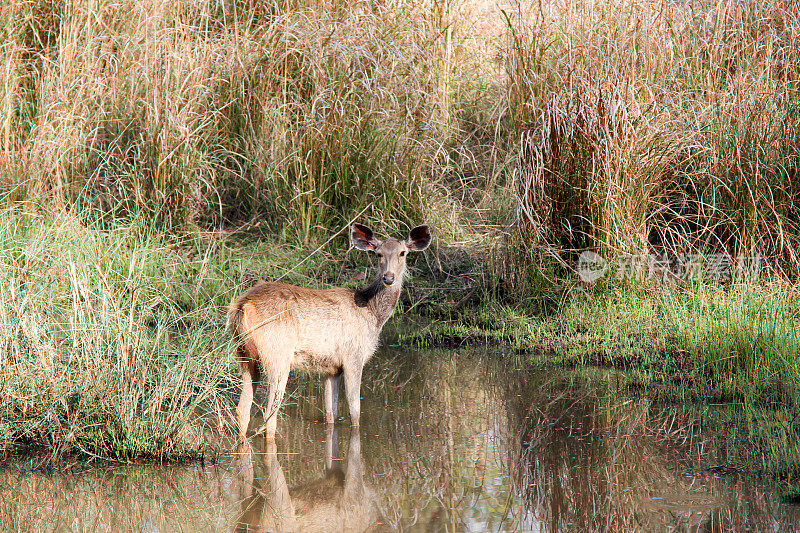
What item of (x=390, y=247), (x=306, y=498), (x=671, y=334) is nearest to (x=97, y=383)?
(x=306, y=498)

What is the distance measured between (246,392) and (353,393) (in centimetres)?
81

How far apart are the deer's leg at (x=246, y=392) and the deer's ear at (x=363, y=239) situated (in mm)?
1391

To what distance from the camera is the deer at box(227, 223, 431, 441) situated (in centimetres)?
631

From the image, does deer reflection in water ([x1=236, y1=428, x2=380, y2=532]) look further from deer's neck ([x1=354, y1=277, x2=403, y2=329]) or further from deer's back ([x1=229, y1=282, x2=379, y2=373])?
deer's neck ([x1=354, y1=277, x2=403, y2=329])

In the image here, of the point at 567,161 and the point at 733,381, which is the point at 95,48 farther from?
the point at 733,381

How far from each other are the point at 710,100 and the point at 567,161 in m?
1.85

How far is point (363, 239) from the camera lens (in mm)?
7379

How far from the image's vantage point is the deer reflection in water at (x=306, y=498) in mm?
4941

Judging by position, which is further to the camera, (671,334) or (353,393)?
(671,334)

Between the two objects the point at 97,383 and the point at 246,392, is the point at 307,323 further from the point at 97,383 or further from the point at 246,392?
the point at 97,383

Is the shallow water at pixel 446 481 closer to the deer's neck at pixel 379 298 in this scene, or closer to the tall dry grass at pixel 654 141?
the deer's neck at pixel 379 298

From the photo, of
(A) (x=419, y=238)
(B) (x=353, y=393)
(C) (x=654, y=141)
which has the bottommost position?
(B) (x=353, y=393)

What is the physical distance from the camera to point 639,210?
912 centimetres

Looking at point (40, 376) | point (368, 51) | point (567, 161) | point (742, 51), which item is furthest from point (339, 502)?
point (742, 51)
